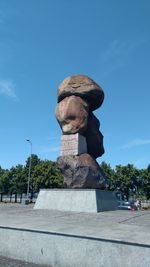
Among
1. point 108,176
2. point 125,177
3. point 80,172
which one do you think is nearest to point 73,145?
point 80,172

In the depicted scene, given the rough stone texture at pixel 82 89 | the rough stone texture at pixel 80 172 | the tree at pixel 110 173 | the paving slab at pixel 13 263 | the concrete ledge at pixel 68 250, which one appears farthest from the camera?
the tree at pixel 110 173

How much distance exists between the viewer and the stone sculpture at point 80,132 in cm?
1297

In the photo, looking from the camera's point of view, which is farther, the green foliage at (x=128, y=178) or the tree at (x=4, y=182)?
the tree at (x=4, y=182)

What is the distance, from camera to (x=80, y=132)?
13.6 m

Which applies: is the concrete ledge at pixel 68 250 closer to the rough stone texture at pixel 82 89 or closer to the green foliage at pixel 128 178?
the rough stone texture at pixel 82 89

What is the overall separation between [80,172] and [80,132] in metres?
1.93

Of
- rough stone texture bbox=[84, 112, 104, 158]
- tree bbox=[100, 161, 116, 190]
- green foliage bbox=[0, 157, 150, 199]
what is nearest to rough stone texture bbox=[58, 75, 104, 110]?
rough stone texture bbox=[84, 112, 104, 158]

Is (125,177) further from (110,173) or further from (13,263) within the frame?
(13,263)

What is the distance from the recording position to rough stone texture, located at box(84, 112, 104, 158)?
14.7 meters

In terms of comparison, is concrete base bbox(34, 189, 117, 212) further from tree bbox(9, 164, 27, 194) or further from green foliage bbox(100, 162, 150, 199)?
tree bbox(9, 164, 27, 194)

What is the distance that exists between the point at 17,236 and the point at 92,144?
8.81 meters

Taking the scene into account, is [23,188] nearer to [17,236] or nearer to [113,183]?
[113,183]

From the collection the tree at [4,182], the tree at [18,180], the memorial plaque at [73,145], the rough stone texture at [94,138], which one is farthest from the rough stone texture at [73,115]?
the tree at [4,182]

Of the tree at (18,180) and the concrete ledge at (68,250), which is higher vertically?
the tree at (18,180)
